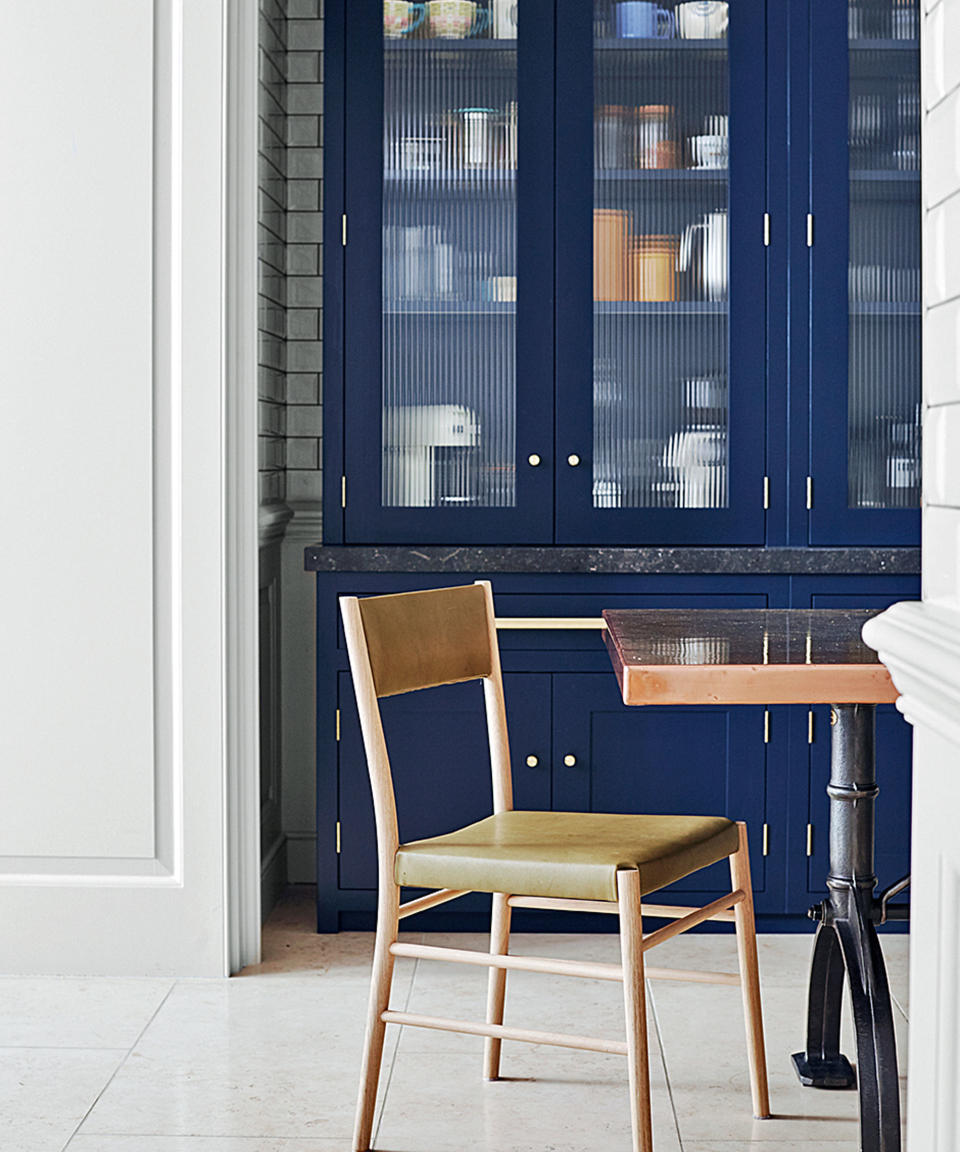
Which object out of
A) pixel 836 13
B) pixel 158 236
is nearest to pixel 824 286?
pixel 836 13

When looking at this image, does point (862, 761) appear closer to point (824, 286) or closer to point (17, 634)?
point (824, 286)

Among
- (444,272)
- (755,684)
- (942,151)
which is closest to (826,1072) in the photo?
(755,684)

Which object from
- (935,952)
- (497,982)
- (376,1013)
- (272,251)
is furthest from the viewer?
(272,251)

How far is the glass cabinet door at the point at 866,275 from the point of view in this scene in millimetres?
3160

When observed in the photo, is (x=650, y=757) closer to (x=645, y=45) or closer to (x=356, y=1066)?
(x=356, y=1066)

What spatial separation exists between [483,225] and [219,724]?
130 cm

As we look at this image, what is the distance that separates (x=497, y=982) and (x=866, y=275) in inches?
72.3

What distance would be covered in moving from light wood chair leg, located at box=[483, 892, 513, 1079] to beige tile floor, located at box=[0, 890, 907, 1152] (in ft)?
0.12

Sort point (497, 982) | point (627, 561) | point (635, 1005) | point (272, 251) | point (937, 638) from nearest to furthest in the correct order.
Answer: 1. point (937, 638)
2. point (635, 1005)
3. point (497, 982)
4. point (627, 561)
5. point (272, 251)

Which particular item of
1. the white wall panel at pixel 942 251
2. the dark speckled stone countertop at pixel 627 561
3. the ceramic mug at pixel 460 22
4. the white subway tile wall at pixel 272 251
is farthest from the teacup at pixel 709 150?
the white wall panel at pixel 942 251

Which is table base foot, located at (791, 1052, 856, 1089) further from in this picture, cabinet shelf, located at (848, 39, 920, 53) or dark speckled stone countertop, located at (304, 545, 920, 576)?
cabinet shelf, located at (848, 39, 920, 53)

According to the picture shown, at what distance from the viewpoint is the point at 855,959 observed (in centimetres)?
215

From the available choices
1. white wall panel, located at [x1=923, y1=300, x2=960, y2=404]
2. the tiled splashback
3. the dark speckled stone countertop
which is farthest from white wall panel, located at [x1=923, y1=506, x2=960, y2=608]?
the tiled splashback

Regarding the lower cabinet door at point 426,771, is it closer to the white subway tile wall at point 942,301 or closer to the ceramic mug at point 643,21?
the ceramic mug at point 643,21
